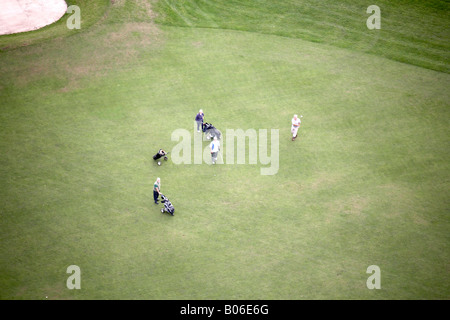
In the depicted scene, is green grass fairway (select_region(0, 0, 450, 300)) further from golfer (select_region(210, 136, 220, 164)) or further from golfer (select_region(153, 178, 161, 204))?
golfer (select_region(210, 136, 220, 164))

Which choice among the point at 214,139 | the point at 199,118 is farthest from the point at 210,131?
the point at 214,139

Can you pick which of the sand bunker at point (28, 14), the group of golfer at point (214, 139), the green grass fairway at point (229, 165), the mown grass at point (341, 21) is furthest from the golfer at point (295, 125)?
the sand bunker at point (28, 14)

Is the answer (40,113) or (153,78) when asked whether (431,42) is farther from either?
(40,113)

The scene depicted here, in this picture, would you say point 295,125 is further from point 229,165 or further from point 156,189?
point 156,189

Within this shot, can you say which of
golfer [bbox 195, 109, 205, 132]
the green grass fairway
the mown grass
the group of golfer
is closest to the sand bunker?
the green grass fairway

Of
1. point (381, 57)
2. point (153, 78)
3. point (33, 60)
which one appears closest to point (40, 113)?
point (33, 60)
